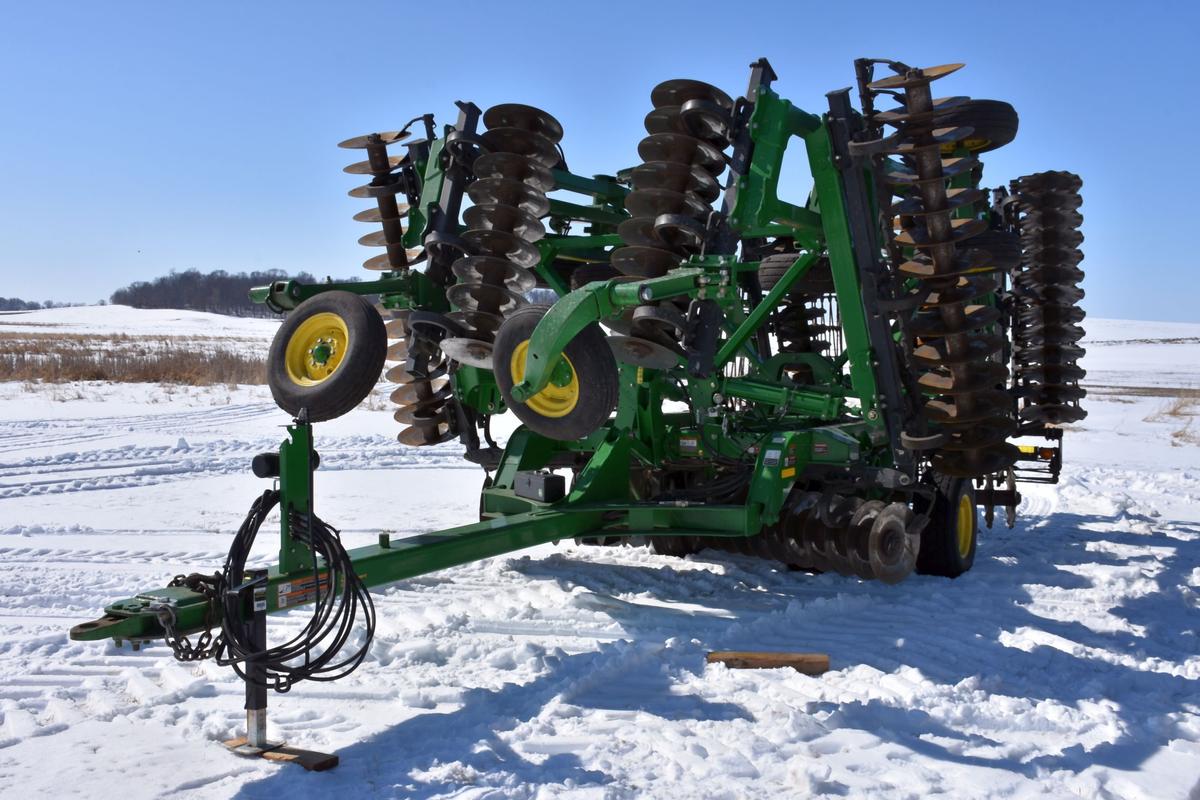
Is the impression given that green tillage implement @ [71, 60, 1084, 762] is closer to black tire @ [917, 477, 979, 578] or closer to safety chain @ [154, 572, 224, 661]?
black tire @ [917, 477, 979, 578]

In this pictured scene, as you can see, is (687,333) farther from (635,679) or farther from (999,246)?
(999,246)

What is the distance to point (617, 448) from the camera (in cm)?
731

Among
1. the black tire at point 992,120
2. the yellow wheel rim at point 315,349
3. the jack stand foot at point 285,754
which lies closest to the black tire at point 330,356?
the yellow wheel rim at point 315,349

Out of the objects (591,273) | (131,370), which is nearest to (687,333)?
(591,273)

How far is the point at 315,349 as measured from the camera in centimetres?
655

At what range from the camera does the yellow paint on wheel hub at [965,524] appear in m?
7.89

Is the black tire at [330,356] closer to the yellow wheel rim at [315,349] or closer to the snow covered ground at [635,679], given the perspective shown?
the yellow wheel rim at [315,349]

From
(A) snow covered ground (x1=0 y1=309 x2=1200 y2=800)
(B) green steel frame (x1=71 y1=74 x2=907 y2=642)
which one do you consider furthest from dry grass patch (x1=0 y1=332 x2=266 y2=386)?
(B) green steel frame (x1=71 y1=74 x2=907 y2=642)

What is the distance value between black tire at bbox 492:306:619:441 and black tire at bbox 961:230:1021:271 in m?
2.52

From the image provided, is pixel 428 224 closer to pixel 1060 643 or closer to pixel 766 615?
pixel 766 615

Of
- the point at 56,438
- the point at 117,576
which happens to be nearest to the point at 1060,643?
the point at 117,576

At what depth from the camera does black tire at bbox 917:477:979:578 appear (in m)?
7.71

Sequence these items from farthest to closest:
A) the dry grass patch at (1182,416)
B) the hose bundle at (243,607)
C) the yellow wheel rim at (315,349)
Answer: the dry grass patch at (1182,416)
the yellow wheel rim at (315,349)
the hose bundle at (243,607)

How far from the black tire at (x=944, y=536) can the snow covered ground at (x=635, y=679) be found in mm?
185
